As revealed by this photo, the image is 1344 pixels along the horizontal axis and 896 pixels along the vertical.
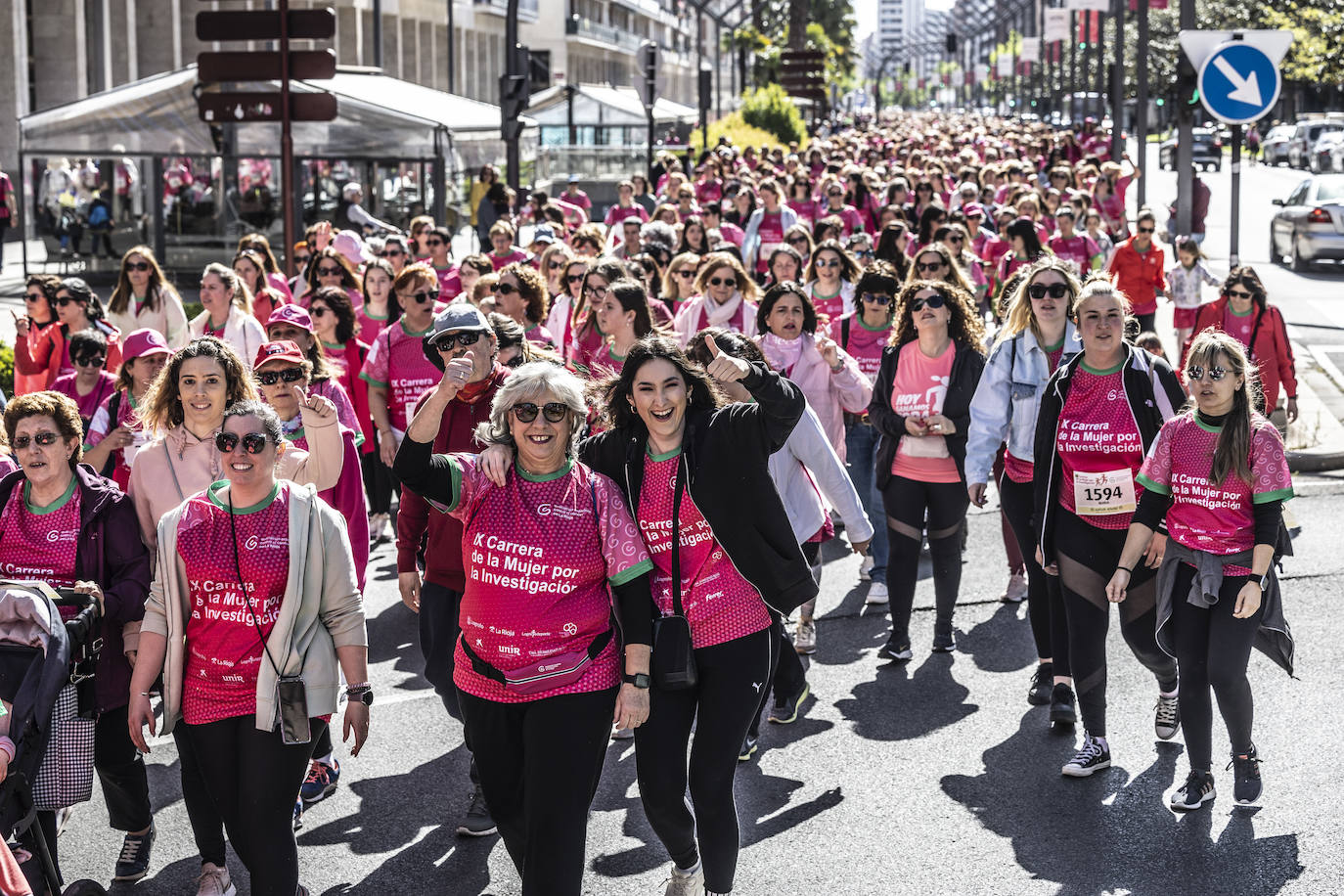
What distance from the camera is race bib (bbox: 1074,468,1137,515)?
6.18 metres

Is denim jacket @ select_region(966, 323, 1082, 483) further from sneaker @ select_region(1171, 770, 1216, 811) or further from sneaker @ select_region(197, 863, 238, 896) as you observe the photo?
sneaker @ select_region(197, 863, 238, 896)

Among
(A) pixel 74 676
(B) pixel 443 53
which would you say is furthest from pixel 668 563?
(B) pixel 443 53

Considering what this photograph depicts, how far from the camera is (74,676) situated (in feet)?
16.5

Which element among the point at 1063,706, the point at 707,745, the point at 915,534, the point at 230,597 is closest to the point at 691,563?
the point at 707,745

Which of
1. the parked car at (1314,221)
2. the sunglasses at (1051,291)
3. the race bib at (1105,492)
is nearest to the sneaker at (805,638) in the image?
the sunglasses at (1051,291)

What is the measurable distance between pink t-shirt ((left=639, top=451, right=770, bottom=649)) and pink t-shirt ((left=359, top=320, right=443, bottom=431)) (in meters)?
3.93

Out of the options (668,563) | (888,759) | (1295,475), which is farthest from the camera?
(1295,475)

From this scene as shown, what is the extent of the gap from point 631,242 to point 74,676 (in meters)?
10.5

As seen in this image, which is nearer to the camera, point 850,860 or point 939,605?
point 850,860

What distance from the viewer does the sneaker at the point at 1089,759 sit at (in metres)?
6.20

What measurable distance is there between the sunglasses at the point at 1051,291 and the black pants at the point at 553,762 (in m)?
3.13

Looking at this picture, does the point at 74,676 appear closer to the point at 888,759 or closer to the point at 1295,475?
the point at 888,759

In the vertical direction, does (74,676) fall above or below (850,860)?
above

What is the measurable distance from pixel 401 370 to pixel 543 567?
4355mm
